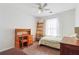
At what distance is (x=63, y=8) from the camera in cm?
139

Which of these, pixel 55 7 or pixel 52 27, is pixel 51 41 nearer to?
pixel 52 27

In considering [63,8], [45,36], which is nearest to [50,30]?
[45,36]

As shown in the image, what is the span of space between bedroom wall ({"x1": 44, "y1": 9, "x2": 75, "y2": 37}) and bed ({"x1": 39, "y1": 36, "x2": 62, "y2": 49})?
4.8 inches

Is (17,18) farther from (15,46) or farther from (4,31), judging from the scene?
(15,46)

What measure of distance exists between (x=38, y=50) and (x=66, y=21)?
704mm

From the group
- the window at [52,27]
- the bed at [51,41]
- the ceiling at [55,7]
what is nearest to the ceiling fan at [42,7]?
the ceiling at [55,7]

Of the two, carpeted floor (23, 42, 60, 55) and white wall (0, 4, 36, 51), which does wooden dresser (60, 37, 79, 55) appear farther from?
white wall (0, 4, 36, 51)

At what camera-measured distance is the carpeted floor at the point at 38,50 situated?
1407 mm

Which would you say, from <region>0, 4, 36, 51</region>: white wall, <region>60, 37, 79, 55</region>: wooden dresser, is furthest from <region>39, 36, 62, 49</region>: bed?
<region>0, 4, 36, 51</region>: white wall

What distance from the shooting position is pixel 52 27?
150 centimetres

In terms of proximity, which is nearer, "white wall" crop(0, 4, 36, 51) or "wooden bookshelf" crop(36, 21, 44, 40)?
"white wall" crop(0, 4, 36, 51)

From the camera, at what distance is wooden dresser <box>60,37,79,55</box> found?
1.26m

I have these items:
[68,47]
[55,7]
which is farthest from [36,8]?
[68,47]

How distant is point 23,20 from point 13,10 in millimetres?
238
